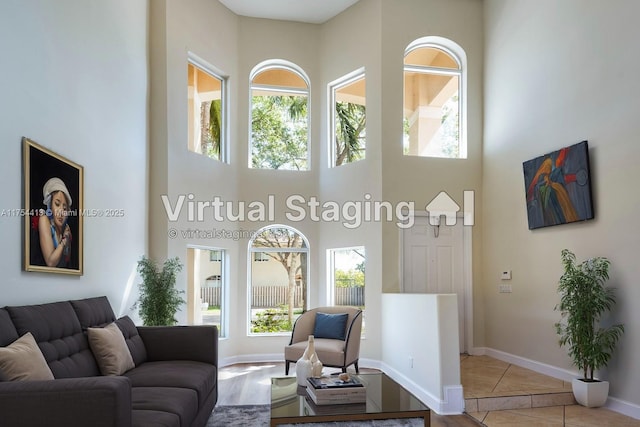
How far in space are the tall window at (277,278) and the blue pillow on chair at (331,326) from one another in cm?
135

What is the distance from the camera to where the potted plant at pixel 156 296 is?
5215mm

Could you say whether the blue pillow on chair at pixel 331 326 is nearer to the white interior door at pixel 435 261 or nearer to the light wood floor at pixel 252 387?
the light wood floor at pixel 252 387

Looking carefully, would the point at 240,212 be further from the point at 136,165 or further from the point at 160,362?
the point at 160,362

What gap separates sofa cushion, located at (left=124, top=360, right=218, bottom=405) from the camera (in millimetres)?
3461

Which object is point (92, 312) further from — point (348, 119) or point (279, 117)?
point (348, 119)

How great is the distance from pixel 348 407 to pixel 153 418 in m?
1.27

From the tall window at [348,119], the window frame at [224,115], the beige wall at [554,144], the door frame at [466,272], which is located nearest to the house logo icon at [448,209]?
the door frame at [466,272]

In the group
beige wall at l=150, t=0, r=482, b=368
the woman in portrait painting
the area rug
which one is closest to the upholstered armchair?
beige wall at l=150, t=0, r=482, b=368

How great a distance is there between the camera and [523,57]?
6.15 meters

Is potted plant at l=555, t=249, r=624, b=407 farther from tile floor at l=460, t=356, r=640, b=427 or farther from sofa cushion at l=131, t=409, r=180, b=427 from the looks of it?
sofa cushion at l=131, t=409, r=180, b=427

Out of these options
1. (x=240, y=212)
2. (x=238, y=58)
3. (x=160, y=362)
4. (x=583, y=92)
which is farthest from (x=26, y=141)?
(x=583, y=92)

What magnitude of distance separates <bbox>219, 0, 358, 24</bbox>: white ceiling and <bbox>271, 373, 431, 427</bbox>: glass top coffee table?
211 inches

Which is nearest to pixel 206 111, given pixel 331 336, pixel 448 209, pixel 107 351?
pixel 331 336

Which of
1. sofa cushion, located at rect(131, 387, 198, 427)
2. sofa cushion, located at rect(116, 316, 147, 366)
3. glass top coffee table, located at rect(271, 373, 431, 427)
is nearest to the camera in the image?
sofa cushion, located at rect(131, 387, 198, 427)
